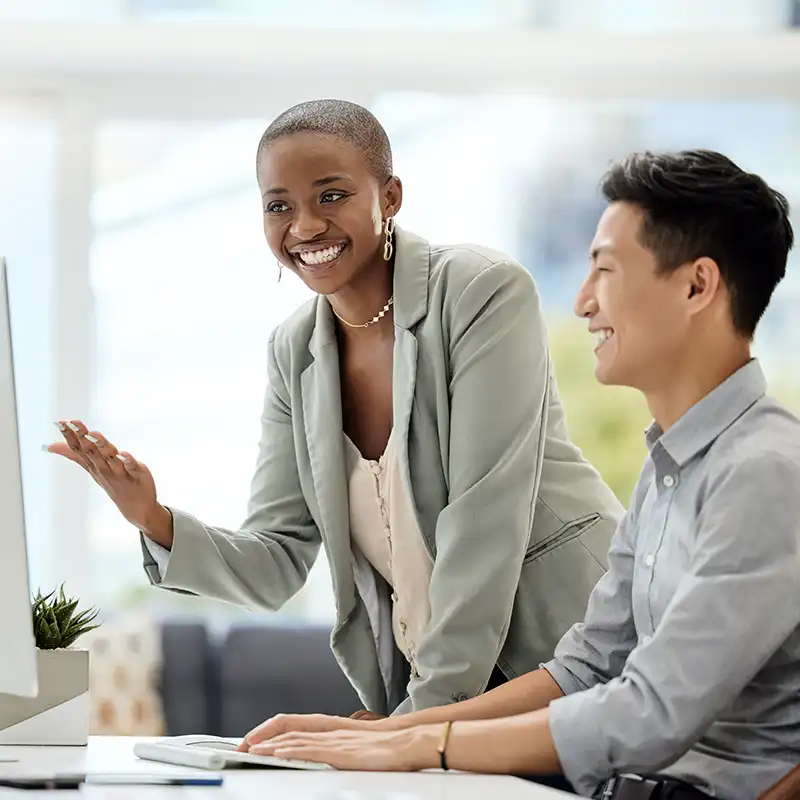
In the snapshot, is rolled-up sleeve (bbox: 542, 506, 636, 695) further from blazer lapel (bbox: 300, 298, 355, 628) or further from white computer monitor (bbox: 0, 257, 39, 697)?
white computer monitor (bbox: 0, 257, 39, 697)

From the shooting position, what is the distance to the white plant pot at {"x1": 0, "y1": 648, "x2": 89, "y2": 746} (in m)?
1.67

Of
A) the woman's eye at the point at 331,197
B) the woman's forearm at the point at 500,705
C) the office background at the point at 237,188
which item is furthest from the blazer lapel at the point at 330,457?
the office background at the point at 237,188

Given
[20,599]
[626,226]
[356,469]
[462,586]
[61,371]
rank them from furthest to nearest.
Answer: [61,371]
[356,469]
[462,586]
[626,226]
[20,599]

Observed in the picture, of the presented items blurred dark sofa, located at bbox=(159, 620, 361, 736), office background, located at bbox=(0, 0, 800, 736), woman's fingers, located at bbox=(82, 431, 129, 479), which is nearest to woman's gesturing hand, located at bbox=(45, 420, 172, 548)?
woman's fingers, located at bbox=(82, 431, 129, 479)

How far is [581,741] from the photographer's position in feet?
4.42

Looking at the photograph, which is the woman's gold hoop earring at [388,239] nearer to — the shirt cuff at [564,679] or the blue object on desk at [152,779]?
the shirt cuff at [564,679]

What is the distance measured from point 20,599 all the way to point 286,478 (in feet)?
3.31

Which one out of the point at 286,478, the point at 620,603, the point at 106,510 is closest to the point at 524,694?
the point at 620,603

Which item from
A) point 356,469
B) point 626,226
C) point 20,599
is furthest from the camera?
point 356,469

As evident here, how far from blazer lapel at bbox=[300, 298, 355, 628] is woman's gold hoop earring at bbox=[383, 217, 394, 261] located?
16cm

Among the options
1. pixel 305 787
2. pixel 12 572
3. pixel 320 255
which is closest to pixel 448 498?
pixel 320 255

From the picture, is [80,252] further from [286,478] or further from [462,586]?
[462,586]

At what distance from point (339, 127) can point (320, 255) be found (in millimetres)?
206

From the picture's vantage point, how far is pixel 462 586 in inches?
74.5
